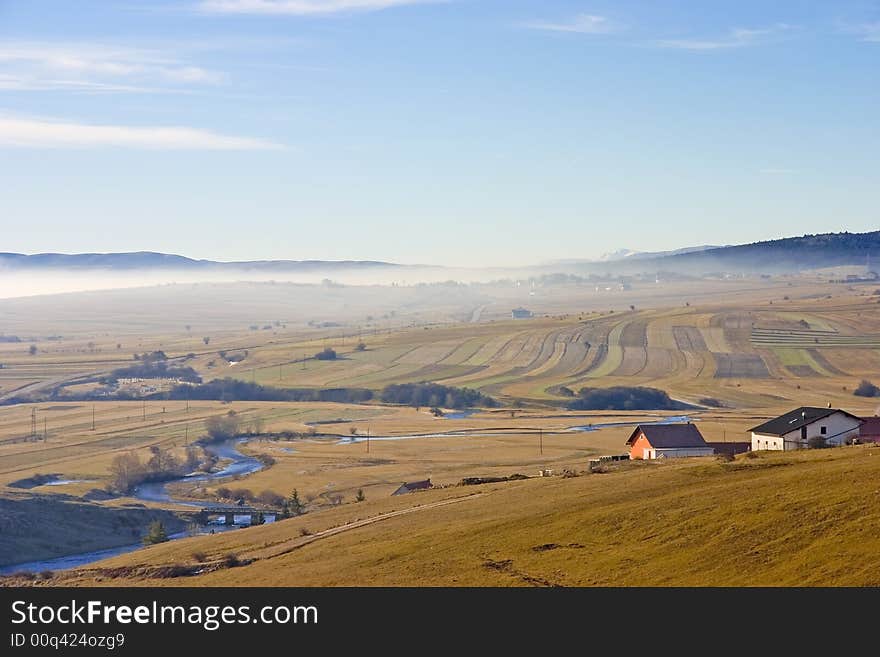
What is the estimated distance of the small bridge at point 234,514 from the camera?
6469 centimetres

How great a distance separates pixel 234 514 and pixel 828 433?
32.1 metres

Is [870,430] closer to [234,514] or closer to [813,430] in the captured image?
[813,430]

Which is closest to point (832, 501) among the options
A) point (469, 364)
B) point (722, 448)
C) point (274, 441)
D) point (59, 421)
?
point (722, 448)

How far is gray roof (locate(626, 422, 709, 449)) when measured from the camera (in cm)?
5503

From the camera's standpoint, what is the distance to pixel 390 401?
129 meters

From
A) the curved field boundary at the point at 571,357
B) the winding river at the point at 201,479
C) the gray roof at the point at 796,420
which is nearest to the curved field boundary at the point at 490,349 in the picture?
the curved field boundary at the point at 571,357

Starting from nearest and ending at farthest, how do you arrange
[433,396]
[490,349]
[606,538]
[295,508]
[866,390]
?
[606,538]
[295,508]
[866,390]
[433,396]
[490,349]

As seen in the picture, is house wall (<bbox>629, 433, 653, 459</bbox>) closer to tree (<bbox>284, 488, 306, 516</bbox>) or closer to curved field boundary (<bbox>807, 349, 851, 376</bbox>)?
tree (<bbox>284, 488, 306, 516</bbox>)

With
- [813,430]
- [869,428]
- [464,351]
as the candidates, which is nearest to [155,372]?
[464,351]

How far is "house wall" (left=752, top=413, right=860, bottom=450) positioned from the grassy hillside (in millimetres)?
11067

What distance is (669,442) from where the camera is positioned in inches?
2173

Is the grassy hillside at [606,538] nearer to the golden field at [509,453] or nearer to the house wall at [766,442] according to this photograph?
the golden field at [509,453]

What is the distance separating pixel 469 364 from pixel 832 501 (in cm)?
12311

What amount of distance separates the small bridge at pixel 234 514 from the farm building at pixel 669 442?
19.4 metres
